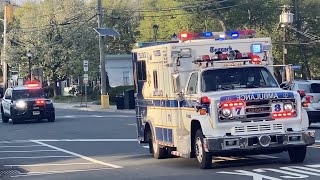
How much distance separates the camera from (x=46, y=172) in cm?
1695

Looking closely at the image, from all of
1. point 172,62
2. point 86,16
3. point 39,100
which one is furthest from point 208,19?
point 172,62

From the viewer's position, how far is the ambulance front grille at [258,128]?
15.0 metres

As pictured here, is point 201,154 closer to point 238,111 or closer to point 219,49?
point 238,111

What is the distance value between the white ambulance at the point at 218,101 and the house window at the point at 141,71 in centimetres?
6

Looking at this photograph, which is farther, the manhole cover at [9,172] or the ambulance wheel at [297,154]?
the manhole cover at [9,172]

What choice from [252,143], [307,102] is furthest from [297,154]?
[307,102]

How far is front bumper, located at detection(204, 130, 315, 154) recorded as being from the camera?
1486 cm

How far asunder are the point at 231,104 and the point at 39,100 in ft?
80.2

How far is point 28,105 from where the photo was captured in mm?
38062

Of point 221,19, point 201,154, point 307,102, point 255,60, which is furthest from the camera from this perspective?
point 221,19

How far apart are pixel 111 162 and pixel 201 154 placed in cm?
364

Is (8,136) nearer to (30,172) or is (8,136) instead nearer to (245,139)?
(30,172)

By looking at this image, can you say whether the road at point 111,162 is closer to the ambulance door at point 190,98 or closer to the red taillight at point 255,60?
the ambulance door at point 190,98

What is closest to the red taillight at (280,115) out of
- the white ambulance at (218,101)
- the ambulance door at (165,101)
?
the white ambulance at (218,101)
